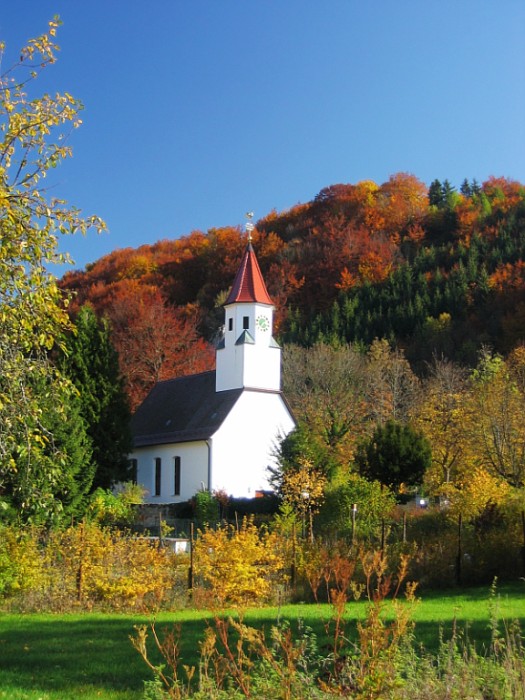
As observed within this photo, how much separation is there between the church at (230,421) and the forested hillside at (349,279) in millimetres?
10121

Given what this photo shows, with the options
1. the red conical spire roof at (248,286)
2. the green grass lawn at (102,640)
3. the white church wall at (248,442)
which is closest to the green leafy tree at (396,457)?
the white church wall at (248,442)

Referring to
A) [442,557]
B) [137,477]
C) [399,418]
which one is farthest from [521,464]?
[137,477]

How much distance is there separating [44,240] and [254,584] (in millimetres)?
8286

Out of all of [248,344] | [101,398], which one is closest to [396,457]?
[101,398]

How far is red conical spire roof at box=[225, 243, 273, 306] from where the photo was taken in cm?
4241

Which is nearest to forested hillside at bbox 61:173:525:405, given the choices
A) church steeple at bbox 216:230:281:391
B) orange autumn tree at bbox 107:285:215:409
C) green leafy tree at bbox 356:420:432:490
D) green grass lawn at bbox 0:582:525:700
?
orange autumn tree at bbox 107:285:215:409

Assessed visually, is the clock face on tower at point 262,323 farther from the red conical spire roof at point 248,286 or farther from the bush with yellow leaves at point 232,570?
the bush with yellow leaves at point 232,570

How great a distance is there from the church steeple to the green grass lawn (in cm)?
2539

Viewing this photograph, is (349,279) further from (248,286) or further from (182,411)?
(182,411)

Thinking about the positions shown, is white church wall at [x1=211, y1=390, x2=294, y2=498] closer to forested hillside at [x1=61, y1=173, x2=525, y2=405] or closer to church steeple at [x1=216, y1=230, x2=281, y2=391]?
church steeple at [x1=216, y1=230, x2=281, y2=391]

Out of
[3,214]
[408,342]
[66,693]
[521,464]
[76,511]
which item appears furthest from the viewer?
[408,342]

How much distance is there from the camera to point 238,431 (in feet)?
130

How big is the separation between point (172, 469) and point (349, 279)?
3390 cm

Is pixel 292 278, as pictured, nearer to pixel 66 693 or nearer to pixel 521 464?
pixel 521 464
